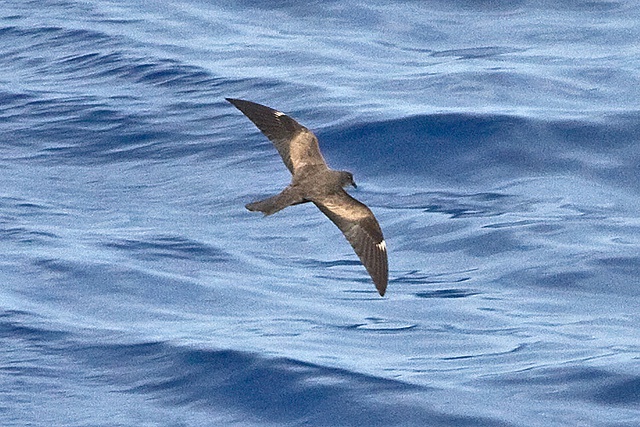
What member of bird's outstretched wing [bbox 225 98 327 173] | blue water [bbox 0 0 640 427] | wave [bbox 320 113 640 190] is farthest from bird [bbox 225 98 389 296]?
wave [bbox 320 113 640 190]

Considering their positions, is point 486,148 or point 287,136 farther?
point 486,148

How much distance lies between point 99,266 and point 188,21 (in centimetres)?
773

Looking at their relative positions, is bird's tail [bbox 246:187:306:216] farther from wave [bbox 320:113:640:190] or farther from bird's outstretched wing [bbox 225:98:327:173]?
Result: wave [bbox 320:113:640:190]

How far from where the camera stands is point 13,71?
66.0ft

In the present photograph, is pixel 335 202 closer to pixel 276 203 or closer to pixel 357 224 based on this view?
pixel 357 224

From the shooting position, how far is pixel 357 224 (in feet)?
30.2

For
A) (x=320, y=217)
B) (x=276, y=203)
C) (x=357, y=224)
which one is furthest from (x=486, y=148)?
(x=276, y=203)

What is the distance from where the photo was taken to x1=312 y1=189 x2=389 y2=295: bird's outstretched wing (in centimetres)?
901

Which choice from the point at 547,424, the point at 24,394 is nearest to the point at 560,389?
the point at 547,424

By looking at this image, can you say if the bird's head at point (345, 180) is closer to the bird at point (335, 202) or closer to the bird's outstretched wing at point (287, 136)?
the bird at point (335, 202)

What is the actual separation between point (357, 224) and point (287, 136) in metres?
1.01

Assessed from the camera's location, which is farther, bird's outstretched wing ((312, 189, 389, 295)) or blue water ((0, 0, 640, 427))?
blue water ((0, 0, 640, 427))

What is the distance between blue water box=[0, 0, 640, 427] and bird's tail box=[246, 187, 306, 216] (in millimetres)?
3471

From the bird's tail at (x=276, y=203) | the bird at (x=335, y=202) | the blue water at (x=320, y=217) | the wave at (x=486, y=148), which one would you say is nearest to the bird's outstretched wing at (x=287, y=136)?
the bird at (x=335, y=202)
